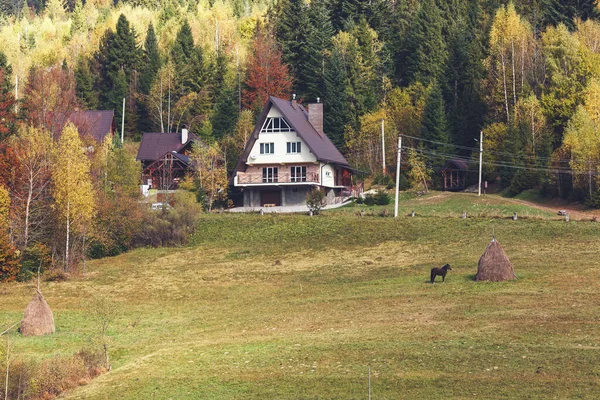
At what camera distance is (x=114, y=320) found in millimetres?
42250

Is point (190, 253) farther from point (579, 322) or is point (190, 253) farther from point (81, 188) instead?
point (579, 322)

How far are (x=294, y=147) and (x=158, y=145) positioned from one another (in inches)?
781

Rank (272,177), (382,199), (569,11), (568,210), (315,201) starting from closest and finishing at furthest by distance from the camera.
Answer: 1. (315,201)
2. (568,210)
3. (382,199)
4. (272,177)
5. (569,11)

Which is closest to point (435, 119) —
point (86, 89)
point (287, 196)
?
point (287, 196)

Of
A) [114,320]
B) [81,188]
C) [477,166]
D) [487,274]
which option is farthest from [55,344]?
[477,166]

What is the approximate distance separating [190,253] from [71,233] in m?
7.45

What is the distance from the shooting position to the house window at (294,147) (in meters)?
82.2

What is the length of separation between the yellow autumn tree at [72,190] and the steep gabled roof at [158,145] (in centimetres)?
3387

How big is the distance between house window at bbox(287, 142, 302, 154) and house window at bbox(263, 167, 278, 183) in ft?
6.79

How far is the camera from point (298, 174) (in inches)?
3238

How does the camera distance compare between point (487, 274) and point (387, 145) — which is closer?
point (487, 274)

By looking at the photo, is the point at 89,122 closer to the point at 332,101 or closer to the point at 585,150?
the point at 332,101

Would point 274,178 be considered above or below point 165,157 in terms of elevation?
below

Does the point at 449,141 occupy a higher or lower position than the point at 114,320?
higher
